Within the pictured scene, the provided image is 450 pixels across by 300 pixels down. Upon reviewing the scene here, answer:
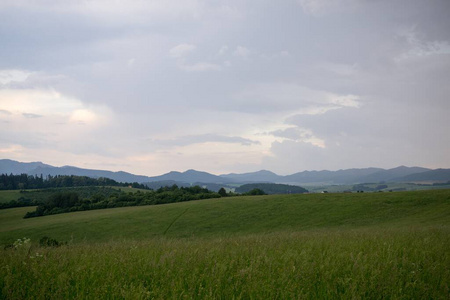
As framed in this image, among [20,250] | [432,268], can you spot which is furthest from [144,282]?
[432,268]

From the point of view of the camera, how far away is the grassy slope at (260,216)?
4125 cm

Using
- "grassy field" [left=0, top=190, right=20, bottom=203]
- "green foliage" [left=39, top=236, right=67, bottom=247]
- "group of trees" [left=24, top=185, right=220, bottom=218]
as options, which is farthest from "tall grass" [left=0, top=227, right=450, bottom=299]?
"grassy field" [left=0, top=190, right=20, bottom=203]

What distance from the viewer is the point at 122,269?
248 inches

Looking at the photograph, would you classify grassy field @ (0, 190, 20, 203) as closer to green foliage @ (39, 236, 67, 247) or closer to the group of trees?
the group of trees

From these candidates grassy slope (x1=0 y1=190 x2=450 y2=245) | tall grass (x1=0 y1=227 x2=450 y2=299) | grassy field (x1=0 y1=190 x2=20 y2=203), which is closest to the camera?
tall grass (x1=0 y1=227 x2=450 y2=299)

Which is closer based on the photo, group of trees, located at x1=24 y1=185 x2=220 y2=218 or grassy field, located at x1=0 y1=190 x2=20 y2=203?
group of trees, located at x1=24 y1=185 x2=220 y2=218

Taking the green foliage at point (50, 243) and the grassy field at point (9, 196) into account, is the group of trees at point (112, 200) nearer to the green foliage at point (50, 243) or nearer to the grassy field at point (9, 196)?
the grassy field at point (9, 196)

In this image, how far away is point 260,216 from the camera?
50.7m

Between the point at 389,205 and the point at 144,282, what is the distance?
162ft

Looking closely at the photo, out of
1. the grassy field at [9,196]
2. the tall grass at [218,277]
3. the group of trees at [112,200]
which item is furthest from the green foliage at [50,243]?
the grassy field at [9,196]

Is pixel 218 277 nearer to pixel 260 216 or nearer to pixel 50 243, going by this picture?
pixel 50 243

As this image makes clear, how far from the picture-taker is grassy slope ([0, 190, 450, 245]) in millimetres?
41250

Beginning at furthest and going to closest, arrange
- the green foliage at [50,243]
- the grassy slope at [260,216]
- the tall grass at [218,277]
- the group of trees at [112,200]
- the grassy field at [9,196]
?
1. the grassy field at [9,196]
2. the group of trees at [112,200]
3. the grassy slope at [260,216]
4. the green foliage at [50,243]
5. the tall grass at [218,277]

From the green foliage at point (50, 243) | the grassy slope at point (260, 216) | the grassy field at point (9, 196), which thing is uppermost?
the green foliage at point (50, 243)
